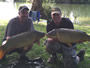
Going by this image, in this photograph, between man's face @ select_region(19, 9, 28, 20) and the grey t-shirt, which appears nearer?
man's face @ select_region(19, 9, 28, 20)

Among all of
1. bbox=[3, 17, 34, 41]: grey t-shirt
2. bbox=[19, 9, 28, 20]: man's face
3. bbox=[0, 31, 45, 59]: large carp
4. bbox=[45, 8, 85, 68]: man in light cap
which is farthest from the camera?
bbox=[3, 17, 34, 41]: grey t-shirt

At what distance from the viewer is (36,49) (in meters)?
5.82

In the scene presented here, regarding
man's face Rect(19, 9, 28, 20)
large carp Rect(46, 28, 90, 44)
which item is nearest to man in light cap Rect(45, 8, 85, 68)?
large carp Rect(46, 28, 90, 44)

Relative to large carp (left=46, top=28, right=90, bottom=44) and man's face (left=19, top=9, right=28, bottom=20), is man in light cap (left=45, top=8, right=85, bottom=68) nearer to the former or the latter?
large carp (left=46, top=28, right=90, bottom=44)

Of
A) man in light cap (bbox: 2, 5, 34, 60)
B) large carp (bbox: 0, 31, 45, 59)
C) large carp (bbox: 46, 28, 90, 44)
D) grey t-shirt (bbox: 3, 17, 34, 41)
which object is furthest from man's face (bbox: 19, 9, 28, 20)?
large carp (bbox: 46, 28, 90, 44)

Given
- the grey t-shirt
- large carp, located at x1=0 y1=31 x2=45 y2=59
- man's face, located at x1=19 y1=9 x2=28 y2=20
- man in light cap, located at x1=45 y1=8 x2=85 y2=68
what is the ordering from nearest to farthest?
large carp, located at x1=0 y1=31 x2=45 y2=59 → man in light cap, located at x1=45 y1=8 x2=85 y2=68 → man's face, located at x1=19 y1=9 x2=28 y2=20 → the grey t-shirt

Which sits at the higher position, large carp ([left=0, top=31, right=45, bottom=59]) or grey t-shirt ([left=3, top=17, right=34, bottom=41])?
grey t-shirt ([left=3, top=17, right=34, bottom=41])

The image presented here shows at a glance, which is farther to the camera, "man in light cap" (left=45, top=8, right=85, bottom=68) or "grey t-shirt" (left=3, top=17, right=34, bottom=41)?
"grey t-shirt" (left=3, top=17, right=34, bottom=41)

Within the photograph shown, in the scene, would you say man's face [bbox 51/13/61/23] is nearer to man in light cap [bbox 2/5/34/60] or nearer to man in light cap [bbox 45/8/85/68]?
man in light cap [bbox 45/8/85/68]

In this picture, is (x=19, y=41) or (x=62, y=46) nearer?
(x=19, y=41)

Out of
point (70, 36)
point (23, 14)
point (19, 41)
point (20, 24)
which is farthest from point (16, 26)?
point (70, 36)

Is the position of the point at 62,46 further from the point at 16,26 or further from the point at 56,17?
the point at 16,26

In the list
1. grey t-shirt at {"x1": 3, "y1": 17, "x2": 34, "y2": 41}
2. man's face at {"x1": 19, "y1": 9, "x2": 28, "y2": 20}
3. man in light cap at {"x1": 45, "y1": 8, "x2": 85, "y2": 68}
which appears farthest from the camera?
grey t-shirt at {"x1": 3, "y1": 17, "x2": 34, "y2": 41}

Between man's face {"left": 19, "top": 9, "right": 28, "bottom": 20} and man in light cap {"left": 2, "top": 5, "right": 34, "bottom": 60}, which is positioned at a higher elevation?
man's face {"left": 19, "top": 9, "right": 28, "bottom": 20}
